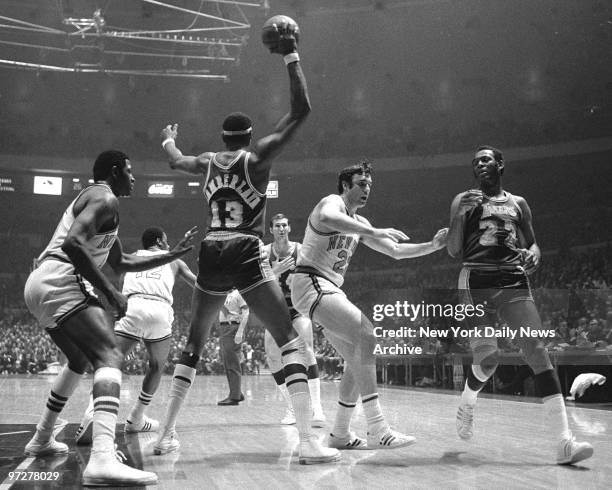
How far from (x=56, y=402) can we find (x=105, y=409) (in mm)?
1063

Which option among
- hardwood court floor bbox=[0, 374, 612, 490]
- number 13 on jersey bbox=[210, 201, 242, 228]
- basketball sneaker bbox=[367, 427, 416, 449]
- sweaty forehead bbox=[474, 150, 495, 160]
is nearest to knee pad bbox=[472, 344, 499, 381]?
hardwood court floor bbox=[0, 374, 612, 490]

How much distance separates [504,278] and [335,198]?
1299 millimetres

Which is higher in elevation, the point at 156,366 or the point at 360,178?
the point at 360,178

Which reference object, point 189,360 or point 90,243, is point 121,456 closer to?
point 189,360

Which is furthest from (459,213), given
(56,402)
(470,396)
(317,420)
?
(56,402)

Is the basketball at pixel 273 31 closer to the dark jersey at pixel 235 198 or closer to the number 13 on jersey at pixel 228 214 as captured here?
the dark jersey at pixel 235 198

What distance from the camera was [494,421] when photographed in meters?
6.34

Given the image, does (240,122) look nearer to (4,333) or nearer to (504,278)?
(504,278)

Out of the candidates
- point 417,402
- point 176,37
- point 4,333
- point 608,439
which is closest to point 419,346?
point 417,402

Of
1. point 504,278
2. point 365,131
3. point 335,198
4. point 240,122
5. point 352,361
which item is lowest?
point 352,361

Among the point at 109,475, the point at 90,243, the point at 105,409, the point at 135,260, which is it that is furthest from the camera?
the point at 135,260

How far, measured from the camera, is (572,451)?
3.83 m

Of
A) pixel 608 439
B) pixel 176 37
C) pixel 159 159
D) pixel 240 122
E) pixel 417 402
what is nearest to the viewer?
pixel 240 122

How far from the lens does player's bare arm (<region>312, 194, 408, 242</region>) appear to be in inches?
168
